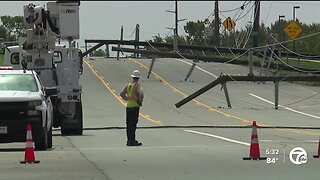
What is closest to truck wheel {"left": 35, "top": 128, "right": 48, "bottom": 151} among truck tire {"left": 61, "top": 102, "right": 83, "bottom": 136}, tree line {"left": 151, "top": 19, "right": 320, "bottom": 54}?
truck tire {"left": 61, "top": 102, "right": 83, "bottom": 136}

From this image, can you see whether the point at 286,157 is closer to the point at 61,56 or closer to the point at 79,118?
the point at 79,118

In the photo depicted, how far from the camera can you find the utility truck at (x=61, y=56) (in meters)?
19.5

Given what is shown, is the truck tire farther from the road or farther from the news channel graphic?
the news channel graphic

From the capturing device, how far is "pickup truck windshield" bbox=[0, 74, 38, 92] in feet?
52.4

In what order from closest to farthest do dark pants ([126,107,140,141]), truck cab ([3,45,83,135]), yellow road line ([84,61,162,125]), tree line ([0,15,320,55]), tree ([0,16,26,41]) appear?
dark pants ([126,107,140,141]) → truck cab ([3,45,83,135]) → yellow road line ([84,61,162,125]) → tree ([0,16,26,41]) → tree line ([0,15,320,55])

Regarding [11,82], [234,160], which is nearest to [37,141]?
[11,82]

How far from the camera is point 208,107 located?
34.2 metres

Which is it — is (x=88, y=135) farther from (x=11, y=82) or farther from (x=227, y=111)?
(x=227, y=111)

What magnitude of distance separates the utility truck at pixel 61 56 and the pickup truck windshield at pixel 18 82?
133 inches

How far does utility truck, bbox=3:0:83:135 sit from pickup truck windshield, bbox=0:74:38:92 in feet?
11.1

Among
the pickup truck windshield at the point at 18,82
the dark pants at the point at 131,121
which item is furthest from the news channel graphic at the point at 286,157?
the pickup truck windshield at the point at 18,82

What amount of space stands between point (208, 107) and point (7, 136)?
66.0 ft

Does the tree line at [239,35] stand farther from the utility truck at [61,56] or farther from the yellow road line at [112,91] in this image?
the utility truck at [61,56]

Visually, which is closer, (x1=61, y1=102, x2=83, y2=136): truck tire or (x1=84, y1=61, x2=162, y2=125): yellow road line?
(x1=61, y1=102, x2=83, y2=136): truck tire
